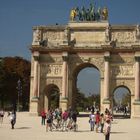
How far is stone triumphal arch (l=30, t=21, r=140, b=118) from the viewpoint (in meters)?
49.0

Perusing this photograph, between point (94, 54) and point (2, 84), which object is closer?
point (94, 54)

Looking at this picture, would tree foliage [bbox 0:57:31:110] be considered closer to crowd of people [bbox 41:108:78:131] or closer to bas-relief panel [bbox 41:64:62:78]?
bas-relief panel [bbox 41:64:62:78]

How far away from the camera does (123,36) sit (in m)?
49.8

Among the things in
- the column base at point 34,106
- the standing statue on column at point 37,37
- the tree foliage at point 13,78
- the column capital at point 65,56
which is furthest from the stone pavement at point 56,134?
the tree foliage at point 13,78

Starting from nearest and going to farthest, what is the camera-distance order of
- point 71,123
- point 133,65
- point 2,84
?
point 71,123
point 133,65
point 2,84

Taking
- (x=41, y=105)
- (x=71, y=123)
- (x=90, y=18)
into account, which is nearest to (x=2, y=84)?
(x=41, y=105)

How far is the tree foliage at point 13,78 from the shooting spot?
2724 inches

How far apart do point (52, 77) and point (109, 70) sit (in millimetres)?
6678

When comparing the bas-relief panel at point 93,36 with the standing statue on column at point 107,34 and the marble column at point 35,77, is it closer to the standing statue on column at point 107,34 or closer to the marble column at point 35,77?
the standing statue on column at point 107,34

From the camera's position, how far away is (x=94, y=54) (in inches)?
1965

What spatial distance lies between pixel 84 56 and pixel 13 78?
2380 cm

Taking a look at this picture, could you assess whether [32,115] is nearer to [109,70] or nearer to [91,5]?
[109,70]

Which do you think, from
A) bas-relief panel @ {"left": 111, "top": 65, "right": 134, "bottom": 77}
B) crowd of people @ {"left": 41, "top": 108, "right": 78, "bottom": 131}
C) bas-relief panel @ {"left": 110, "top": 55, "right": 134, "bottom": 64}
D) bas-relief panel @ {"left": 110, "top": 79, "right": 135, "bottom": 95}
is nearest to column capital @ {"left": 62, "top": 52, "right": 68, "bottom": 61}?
bas-relief panel @ {"left": 110, "top": 55, "right": 134, "bottom": 64}

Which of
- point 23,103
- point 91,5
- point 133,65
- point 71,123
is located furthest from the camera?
point 23,103
